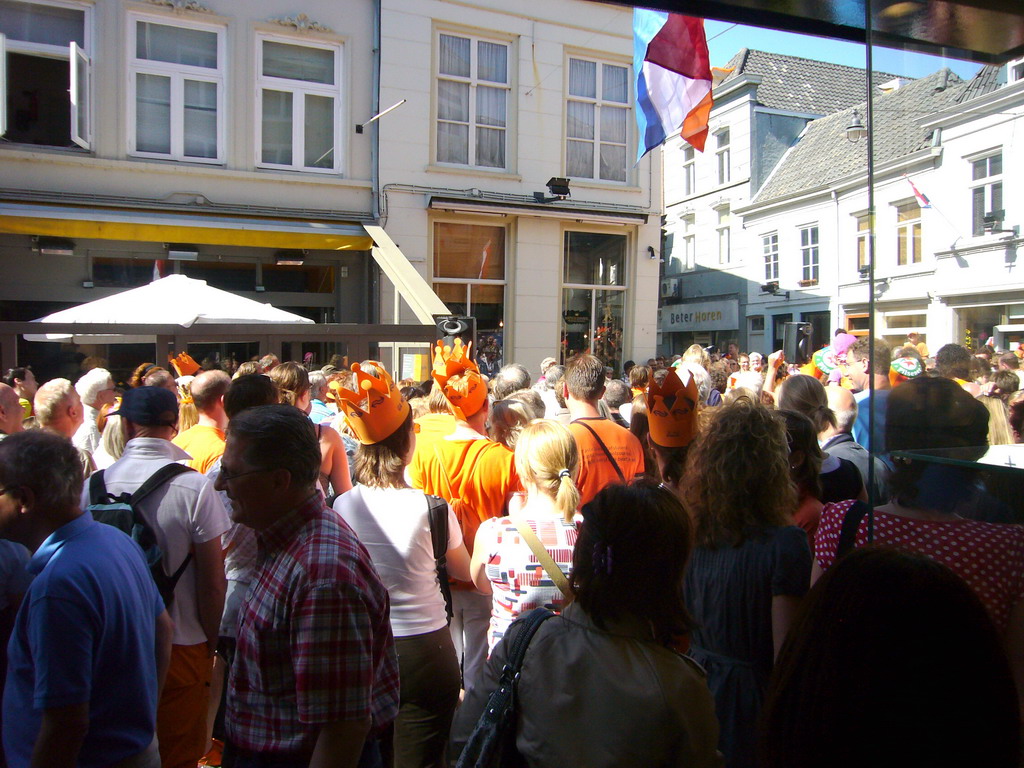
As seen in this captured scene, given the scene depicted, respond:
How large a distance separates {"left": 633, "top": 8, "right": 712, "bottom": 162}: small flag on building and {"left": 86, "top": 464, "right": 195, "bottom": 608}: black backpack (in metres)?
3.94

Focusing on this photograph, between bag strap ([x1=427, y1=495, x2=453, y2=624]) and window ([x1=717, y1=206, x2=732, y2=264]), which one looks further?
window ([x1=717, y1=206, x2=732, y2=264])


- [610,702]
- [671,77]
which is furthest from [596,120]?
[610,702]

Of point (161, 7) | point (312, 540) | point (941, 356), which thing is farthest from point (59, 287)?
point (941, 356)

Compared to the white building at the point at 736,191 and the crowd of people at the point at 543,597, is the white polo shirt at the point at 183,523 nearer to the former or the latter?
the crowd of people at the point at 543,597

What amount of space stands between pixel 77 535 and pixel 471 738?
1327 millimetres

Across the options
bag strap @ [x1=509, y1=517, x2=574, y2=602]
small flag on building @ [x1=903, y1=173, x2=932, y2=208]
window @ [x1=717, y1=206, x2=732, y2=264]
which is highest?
window @ [x1=717, y1=206, x2=732, y2=264]

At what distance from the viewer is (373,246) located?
11180 mm

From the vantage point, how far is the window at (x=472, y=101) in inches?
472

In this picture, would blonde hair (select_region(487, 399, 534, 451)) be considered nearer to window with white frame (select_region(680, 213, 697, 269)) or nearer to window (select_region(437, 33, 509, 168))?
window (select_region(437, 33, 509, 168))

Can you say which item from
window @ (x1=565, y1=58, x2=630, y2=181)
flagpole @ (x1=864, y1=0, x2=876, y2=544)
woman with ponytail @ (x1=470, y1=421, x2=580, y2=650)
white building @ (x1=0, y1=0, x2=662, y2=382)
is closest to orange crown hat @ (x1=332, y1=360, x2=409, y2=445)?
woman with ponytail @ (x1=470, y1=421, x2=580, y2=650)

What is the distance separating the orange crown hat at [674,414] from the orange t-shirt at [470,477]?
0.74 metres

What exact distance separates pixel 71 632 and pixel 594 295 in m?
12.1

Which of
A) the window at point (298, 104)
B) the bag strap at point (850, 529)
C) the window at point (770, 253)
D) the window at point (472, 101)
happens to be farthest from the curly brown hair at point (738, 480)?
the window at point (770, 253)

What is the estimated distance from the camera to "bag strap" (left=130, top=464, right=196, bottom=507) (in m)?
2.67
